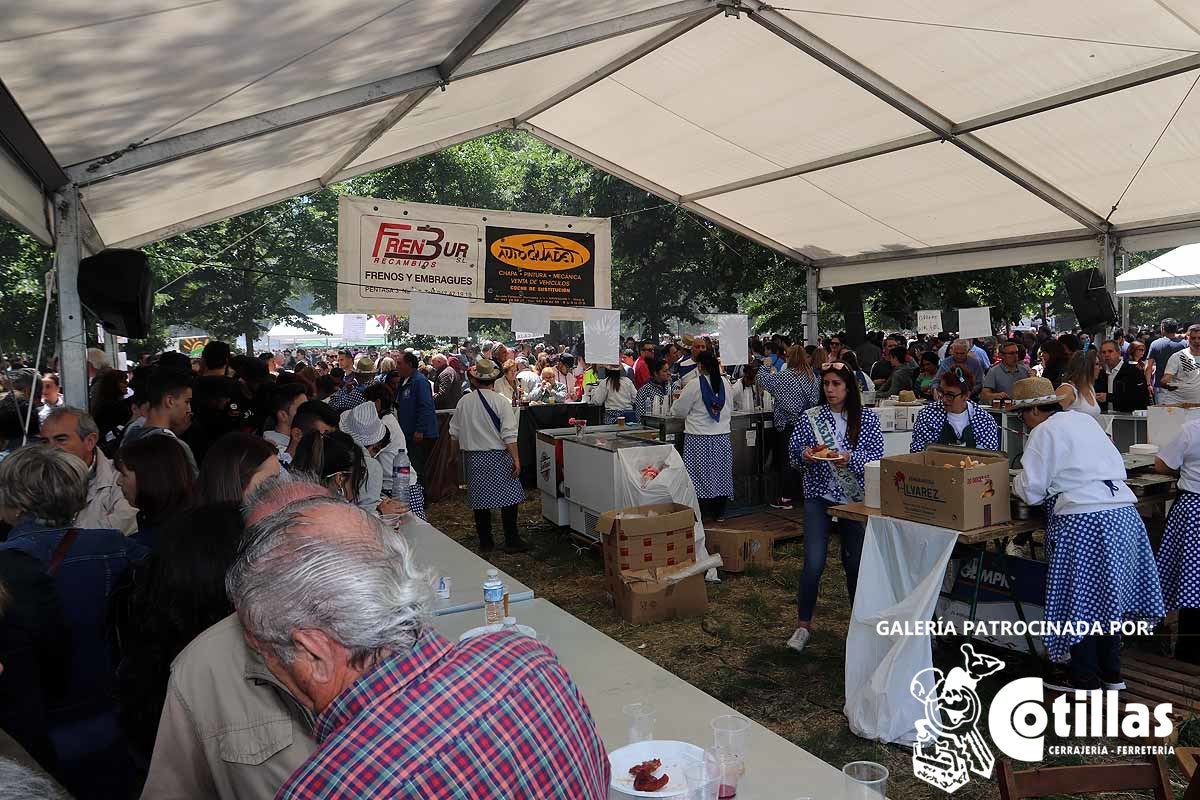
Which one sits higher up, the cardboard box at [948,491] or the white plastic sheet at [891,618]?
the cardboard box at [948,491]

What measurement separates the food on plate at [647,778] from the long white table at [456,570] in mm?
1188

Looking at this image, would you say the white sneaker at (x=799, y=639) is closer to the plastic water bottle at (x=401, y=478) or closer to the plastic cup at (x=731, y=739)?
the plastic water bottle at (x=401, y=478)

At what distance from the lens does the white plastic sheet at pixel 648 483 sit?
662 cm

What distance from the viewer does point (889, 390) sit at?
37.5ft

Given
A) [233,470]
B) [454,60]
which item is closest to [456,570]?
[233,470]

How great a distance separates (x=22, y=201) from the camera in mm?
3840

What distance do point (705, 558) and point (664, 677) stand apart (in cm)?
373

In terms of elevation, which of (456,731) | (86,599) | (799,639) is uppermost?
(456,731)

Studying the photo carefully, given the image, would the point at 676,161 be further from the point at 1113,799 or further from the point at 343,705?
the point at 343,705

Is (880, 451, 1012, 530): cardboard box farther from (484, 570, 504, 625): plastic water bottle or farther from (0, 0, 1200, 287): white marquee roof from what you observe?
(0, 0, 1200, 287): white marquee roof

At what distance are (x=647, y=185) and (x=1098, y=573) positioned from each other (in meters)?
8.27

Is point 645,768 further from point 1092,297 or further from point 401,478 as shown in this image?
point 1092,297

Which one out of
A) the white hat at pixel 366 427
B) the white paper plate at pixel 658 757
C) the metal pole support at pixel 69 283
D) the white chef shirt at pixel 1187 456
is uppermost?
the metal pole support at pixel 69 283

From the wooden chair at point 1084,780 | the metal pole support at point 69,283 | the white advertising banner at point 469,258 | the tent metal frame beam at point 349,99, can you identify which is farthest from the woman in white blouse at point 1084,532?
the white advertising banner at point 469,258
